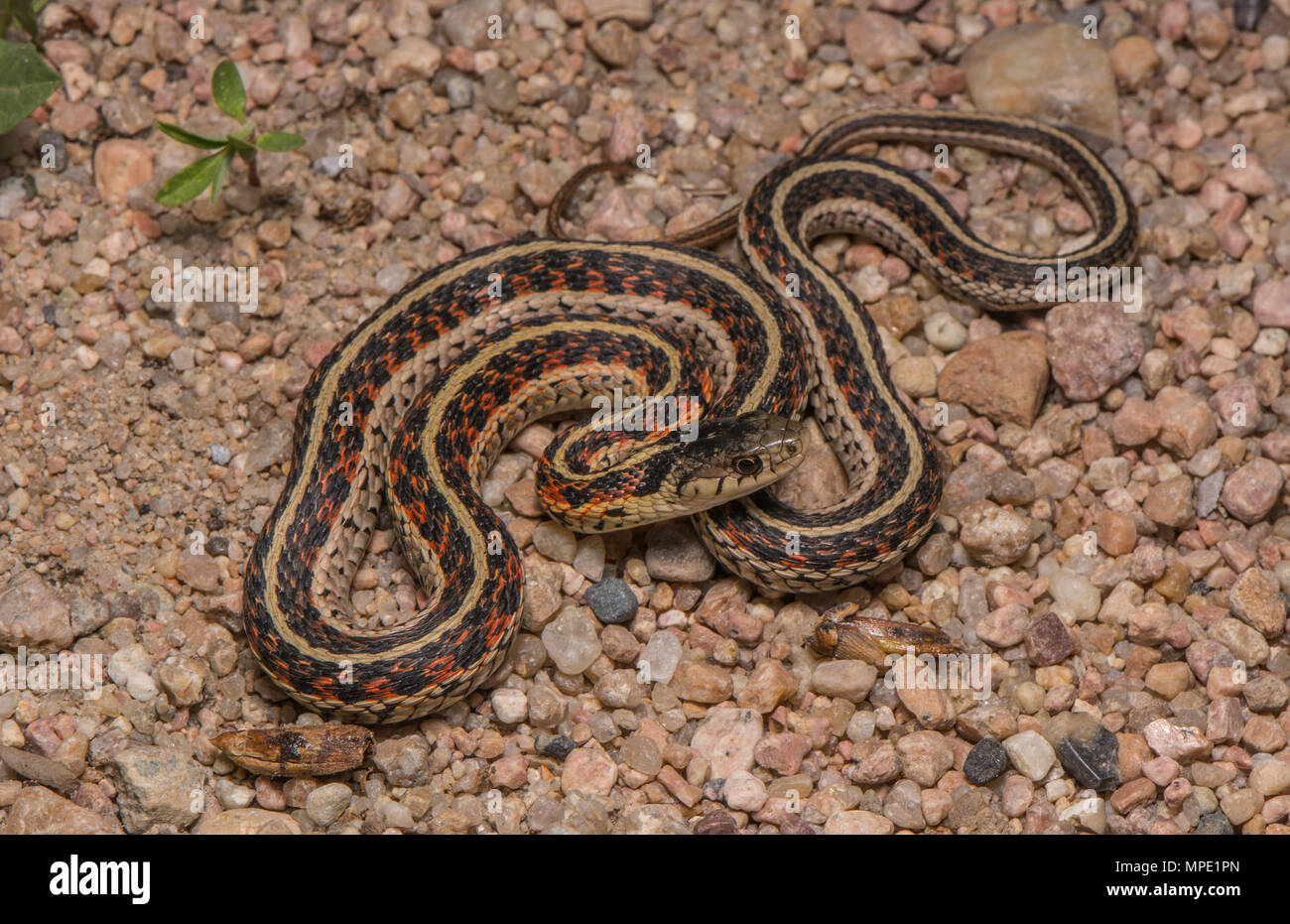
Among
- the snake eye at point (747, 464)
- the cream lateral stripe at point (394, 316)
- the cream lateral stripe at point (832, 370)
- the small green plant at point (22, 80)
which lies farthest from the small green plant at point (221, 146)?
the snake eye at point (747, 464)

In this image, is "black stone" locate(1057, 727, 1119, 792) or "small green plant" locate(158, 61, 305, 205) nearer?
"black stone" locate(1057, 727, 1119, 792)

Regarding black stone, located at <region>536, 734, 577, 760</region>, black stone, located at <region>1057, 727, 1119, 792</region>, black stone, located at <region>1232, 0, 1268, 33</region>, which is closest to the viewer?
black stone, located at <region>1057, 727, 1119, 792</region>

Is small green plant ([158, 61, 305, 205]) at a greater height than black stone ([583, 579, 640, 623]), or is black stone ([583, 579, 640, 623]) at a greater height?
small green plant ([158, 61, 305, 205])

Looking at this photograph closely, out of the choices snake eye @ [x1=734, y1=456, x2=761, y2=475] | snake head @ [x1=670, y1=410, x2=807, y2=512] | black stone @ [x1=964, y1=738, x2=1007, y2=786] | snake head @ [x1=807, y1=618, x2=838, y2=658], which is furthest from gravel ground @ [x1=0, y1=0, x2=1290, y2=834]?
snake eye @ [x1=734, y1=456, x2=761, y2=475]

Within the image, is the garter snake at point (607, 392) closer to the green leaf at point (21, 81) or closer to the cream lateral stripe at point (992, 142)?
the cream lateral stripe at point (992, 142)

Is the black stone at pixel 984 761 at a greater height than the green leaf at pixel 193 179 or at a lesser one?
lesser

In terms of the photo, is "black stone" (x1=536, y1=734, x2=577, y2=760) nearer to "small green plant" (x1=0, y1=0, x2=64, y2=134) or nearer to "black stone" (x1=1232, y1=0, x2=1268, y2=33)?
"small green plant" (x1=0, y1=0, x2=64, y2=134)
